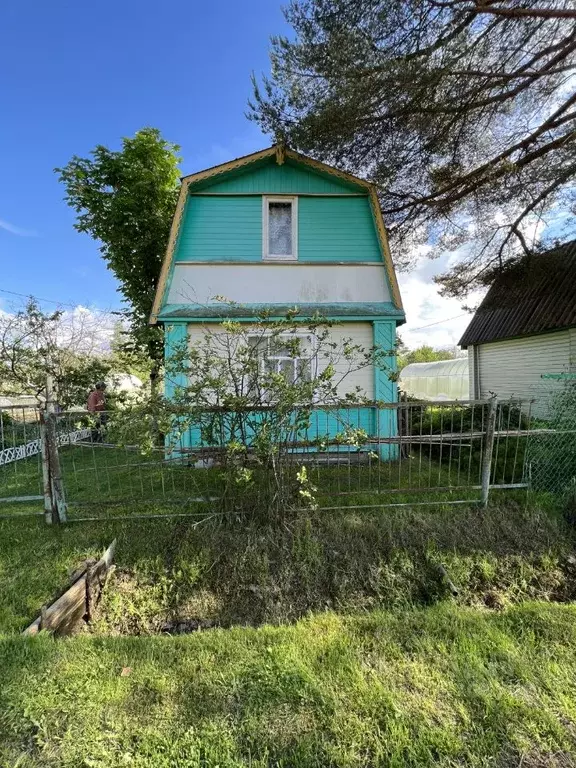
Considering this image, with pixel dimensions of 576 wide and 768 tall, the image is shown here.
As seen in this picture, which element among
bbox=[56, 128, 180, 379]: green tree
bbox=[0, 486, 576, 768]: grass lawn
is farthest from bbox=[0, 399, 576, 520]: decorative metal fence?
bbox=[56, 128, 180, 379]: green tree

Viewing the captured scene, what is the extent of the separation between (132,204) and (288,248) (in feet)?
18.6

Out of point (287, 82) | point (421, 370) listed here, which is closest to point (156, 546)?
point (287, 82)

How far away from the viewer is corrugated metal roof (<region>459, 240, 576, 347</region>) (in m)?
8.92

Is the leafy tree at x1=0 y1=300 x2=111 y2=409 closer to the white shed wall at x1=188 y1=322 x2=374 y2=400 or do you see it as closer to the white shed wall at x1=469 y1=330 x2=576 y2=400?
the white shed wall at x1=188 y1=322 x2=374 y2=400

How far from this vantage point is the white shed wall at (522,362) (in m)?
10.6

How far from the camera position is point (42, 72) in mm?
9219

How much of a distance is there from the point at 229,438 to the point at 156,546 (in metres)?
1.39

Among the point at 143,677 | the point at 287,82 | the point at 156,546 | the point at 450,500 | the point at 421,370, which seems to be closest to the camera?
the point at 143,677

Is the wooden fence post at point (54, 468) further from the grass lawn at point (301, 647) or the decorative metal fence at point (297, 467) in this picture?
the grass lawn at point (301, 647)

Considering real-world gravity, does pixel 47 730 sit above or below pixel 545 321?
below

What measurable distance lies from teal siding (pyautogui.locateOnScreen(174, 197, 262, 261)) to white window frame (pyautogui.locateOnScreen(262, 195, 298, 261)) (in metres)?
0.09

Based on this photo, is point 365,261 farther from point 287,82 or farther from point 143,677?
point 143,677

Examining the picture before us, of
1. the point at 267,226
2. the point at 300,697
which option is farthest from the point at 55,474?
the point at 267,226

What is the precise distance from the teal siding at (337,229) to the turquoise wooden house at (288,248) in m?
0.02
